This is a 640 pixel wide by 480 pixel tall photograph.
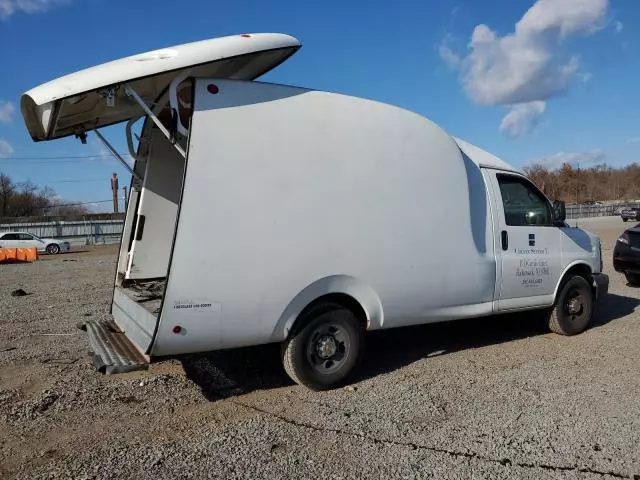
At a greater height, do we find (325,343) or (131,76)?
(131,76)

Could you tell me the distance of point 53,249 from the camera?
1259 inches

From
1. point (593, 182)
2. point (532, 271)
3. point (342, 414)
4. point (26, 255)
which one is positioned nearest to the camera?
point (342, 414)

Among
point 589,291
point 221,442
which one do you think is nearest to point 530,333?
point 589,291

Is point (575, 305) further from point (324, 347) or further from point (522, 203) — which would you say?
point (324, 347)

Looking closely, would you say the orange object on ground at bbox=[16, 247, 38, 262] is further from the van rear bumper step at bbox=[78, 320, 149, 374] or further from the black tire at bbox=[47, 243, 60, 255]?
the van rear bumper step at bbox=[78, 320, 149, 374]

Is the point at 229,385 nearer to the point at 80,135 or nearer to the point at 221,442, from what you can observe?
the point at 221,442

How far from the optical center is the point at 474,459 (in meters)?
3.76

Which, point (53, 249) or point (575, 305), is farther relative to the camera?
point (53, 249)

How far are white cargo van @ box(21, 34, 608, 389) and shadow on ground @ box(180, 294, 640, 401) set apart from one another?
0.67 meters

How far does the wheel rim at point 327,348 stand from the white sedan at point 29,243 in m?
30.4

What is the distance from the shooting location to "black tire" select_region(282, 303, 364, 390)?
193 inches

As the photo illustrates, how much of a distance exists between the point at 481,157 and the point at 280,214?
2956 mm

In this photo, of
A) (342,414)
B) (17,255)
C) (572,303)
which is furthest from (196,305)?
(17,255)

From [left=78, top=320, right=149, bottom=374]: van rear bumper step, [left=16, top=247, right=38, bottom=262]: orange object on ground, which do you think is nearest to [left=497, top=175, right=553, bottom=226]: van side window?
[left=78, top=320, right=149, bottom=374]: van rear bumper step
